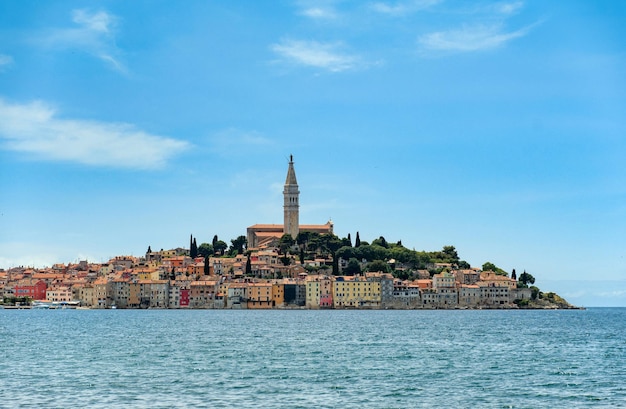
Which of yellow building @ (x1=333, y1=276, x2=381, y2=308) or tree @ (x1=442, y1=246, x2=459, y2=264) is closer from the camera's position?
yellow building @ (x1=333, y1=276, x2=381, y2=308)

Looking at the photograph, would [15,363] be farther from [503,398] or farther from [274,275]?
[274,275]

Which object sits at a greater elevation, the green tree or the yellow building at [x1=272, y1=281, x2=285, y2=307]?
the green tree

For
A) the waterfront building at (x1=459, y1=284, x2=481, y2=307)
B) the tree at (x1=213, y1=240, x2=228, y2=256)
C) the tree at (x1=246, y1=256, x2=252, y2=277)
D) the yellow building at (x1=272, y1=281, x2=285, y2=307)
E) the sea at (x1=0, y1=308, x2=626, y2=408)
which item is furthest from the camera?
the tree at (x1=213, y1=240, x2=228, y2=256)

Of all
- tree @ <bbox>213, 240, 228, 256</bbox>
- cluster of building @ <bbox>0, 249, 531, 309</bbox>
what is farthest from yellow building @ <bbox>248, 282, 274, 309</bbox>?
tree @ <bbox>213, 240, 228, 256</bbox>

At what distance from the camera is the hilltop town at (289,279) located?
117 meters

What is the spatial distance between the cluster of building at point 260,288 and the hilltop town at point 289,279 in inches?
5.1

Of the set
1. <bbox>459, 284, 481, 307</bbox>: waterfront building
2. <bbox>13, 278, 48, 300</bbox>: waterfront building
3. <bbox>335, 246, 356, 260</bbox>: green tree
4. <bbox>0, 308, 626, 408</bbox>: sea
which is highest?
<bbox>335, 246, 356, 260</bbox>: green tree

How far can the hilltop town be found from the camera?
117000 millimetres

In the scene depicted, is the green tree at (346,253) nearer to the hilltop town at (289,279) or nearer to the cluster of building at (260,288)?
the hilltop town at (289,279)

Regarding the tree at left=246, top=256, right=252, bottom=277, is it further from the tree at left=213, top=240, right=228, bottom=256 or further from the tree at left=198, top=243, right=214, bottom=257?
the tree at left=213, top=240, right=228, bottom=256

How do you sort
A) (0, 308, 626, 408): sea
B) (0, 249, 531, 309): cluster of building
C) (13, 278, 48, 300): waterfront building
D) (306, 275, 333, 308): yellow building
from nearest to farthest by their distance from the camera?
(0, 308, 626, 408): sea → (306, 275, 333, 308): yellow building → (0, 249, 531, 309): cluster of building → (13, 278, 48, 300): waterfront building

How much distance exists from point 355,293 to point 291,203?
29572mm

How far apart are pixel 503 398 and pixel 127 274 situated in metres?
106

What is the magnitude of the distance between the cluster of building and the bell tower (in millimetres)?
6378
